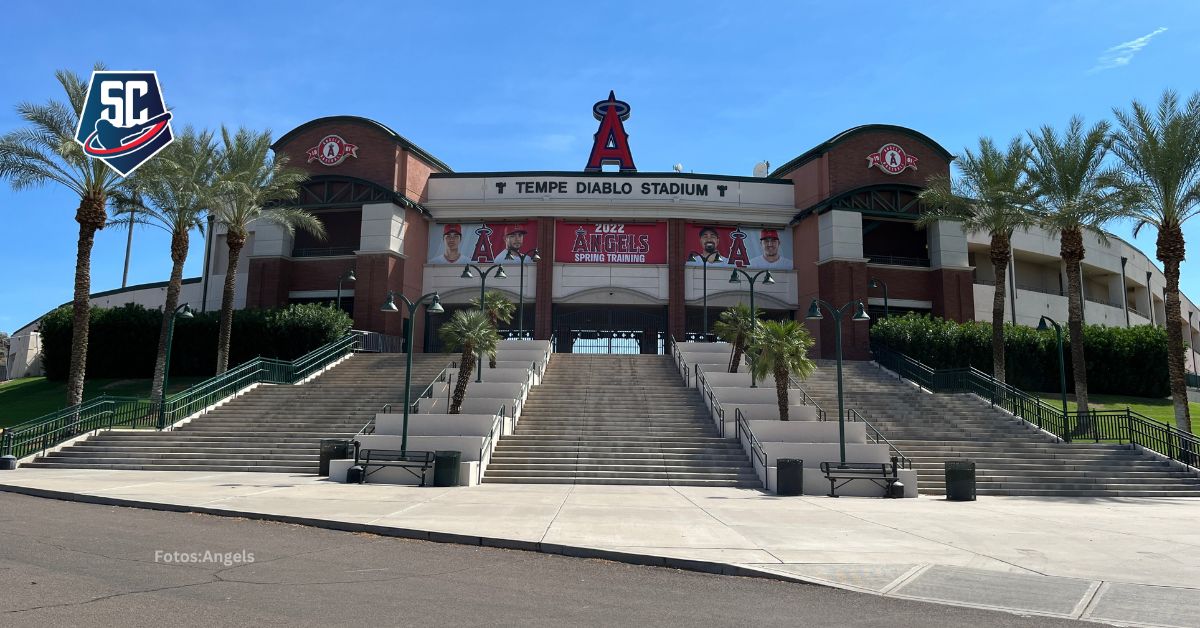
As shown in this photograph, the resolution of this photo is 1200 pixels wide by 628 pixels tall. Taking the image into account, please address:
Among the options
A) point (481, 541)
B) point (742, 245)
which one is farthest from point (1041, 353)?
point (481, 541)

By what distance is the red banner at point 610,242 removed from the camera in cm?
4250

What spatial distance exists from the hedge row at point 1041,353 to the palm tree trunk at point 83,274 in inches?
1264

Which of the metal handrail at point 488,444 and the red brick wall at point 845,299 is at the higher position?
the red brick wall at point 845,299

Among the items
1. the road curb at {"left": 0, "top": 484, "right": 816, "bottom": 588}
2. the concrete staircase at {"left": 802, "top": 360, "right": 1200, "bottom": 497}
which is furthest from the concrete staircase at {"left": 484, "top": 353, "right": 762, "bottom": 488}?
the road curb at {"left": 0, "top": 484, "right": 816, "bottom": 588}

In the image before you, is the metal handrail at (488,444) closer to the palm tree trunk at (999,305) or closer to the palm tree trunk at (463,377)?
the palm tree trunk at (463,377)

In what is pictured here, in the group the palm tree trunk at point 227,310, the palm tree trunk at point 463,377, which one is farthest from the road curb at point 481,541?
the palm tree trunk at point 227,310

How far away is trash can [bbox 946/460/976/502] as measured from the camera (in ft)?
53.0

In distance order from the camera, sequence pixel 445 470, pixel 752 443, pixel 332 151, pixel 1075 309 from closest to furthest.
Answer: pixel 445 470 < pixel 752 443 < pixel 1075 309 < pixel 332 151

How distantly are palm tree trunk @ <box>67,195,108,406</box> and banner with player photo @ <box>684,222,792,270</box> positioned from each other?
91.9ft

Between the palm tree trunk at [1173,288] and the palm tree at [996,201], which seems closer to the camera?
the palm tree trunk at [1173,288]

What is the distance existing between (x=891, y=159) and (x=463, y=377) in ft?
98.3

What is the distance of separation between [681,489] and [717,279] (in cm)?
2567

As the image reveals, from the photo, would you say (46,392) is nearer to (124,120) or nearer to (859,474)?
(124,120)

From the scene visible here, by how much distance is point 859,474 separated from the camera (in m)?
17.3
